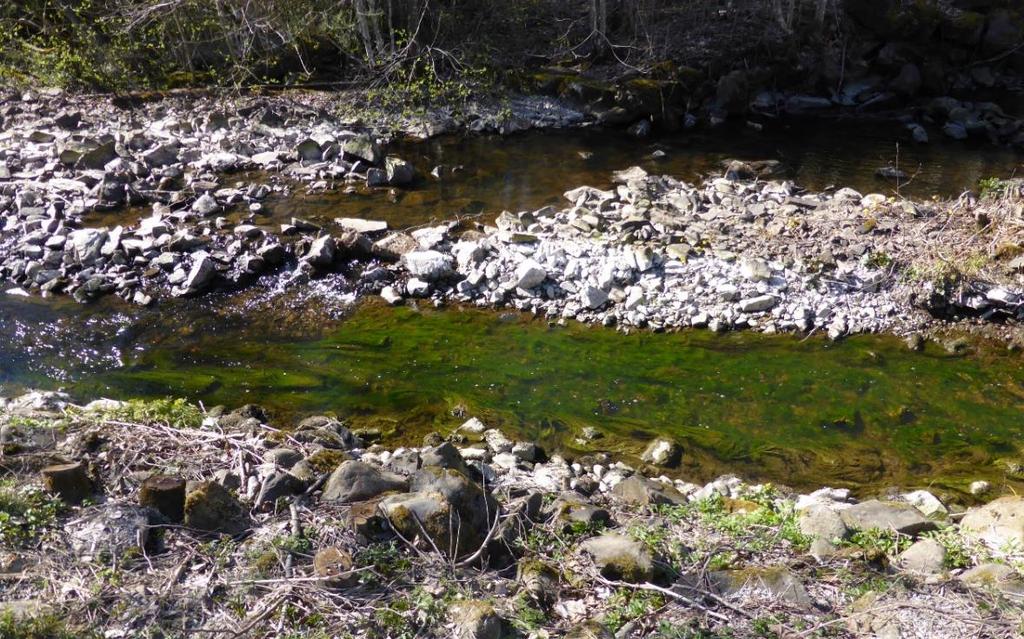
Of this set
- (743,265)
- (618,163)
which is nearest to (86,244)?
(743,265)

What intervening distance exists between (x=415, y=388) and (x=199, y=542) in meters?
3.36

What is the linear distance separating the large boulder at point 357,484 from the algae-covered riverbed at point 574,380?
215cm

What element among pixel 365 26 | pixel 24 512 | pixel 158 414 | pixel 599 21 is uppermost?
pixel 365 26

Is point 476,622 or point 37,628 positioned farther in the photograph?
point 476,622

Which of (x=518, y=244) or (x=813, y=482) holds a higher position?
(x=518, y=244)

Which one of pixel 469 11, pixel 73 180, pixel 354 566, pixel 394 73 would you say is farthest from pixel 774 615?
pixel 469 11

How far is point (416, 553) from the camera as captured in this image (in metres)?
3.97

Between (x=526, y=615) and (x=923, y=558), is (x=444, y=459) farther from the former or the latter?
(x=923, y=558)

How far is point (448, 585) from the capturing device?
3.83 meters

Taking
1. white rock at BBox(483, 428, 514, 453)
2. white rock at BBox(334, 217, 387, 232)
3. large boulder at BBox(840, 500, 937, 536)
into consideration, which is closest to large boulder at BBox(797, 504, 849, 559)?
large boulder at BBox(840, 500, 937, 536)

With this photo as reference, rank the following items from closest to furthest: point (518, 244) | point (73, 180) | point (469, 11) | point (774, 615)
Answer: point (774, 615) < point (518, 244) < point (73, 180) < point (469, 11)

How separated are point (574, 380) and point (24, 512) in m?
4.54

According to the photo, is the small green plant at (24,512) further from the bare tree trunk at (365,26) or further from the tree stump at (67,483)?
the bare tree trunk at (365,26)

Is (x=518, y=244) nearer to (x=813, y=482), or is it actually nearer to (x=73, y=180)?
(x=813, y=482)
